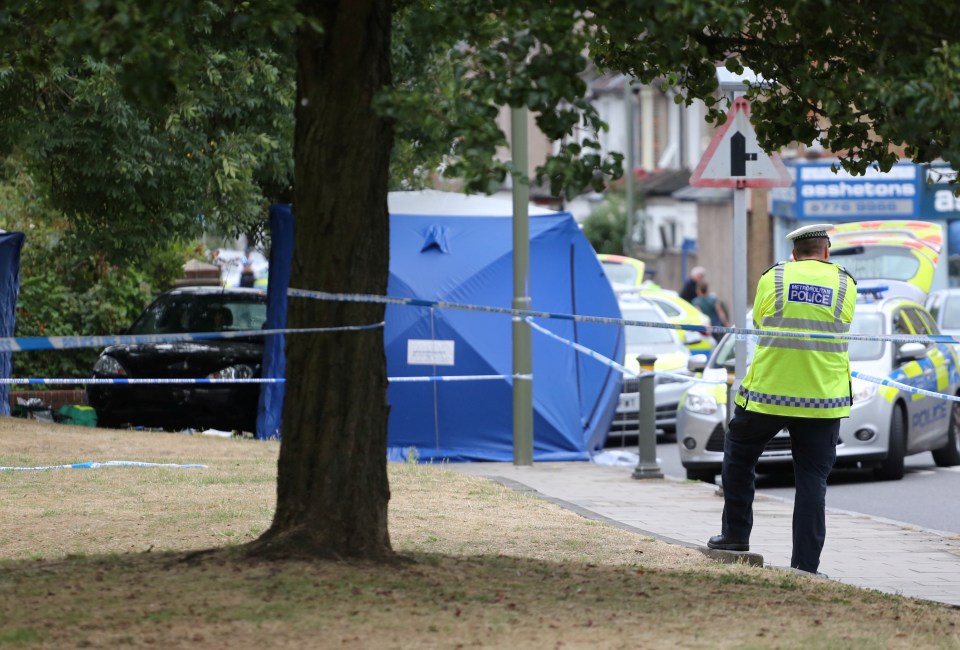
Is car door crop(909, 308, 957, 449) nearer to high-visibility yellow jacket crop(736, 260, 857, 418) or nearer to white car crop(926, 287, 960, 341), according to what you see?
white car crop(926, 287, 960, 341)

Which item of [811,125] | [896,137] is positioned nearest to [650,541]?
[811,125]

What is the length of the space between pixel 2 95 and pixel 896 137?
29.8ft

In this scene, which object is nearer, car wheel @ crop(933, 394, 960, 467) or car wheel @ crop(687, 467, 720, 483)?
car wheel @ crop(687, 467, 720, 483)

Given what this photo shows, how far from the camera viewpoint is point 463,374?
51.4ft

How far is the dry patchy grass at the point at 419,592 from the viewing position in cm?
572

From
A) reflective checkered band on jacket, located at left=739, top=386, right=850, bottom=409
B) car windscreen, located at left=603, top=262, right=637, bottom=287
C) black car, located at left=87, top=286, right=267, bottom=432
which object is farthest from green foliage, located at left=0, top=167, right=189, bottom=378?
car windscreen, located at left=603, top=262, right=637, bottom=287

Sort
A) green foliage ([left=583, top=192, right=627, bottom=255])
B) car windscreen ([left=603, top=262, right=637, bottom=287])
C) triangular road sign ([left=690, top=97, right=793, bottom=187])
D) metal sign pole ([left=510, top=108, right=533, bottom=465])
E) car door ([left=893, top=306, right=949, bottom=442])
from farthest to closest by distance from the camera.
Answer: green foliage ([left=583, top=192, right=627, bottom=255])
car windscreen ([left=603, top=262, right=637, bottom=287])
car door ([left=893, top=306, right=949, bottom=442])
metal sign pole ([left=510, top=108, right=533, bottom=465])
triangular road sign ([left=690, top=97, right=793, bottom=187])

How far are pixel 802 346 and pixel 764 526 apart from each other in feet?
9.00

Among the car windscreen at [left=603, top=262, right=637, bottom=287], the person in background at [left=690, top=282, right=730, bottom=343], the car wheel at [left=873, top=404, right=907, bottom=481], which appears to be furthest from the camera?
the car windscreen at [left=603, top=262, right=637, bottom=287]

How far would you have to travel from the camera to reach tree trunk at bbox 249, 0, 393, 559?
6836 mm

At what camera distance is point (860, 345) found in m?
15.1

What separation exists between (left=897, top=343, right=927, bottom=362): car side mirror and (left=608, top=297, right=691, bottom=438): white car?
10.3 ft

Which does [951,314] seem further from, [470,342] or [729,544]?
[729,544]

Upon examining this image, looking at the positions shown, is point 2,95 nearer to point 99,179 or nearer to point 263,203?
point 99,179
